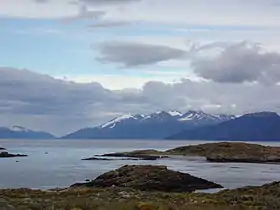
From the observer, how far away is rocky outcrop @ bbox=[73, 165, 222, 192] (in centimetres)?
8225

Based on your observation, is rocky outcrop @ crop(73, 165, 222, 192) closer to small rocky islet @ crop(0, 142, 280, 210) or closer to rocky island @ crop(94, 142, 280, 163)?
small rocky islet @ crop(0, 142, 280, 210)

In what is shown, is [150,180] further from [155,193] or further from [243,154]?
[243,154]

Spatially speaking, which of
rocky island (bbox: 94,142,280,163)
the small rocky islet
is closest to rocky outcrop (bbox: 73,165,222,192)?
the small rocky islet

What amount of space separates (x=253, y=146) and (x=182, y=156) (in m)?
23.2

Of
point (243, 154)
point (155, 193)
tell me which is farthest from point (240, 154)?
point (155, 193)

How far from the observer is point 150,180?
275ft

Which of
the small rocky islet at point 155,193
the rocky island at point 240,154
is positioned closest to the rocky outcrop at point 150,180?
the small rocky islet at point 155,193

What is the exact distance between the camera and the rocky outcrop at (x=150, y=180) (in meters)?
82.2

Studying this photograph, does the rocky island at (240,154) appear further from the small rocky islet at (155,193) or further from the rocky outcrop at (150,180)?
the rocky outcrop at (150,180)

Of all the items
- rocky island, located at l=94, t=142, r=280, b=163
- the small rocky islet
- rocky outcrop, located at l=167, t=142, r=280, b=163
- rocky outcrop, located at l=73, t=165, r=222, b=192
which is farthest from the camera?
rocky island, located at l=94, t=142, r=280, b=163

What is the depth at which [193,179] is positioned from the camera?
88688 millimetres

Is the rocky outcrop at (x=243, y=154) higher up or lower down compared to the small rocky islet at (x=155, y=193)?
higher up

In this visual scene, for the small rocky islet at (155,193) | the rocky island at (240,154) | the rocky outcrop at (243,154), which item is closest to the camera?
the small rocky islet at (155,193)

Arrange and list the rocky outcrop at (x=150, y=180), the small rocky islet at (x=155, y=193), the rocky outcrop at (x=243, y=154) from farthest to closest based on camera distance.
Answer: the rocky outcrop at (x=243, y=154), the rocky outcrop at (x=150, y=180), the small rocky islet at (x=155, y=193)
